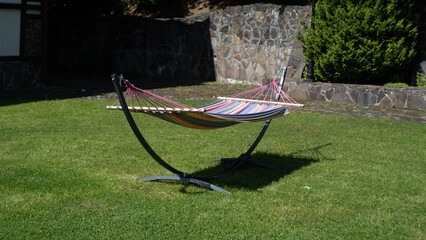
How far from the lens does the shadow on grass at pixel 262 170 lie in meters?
5.38

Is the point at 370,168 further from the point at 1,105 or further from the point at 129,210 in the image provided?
the point at 1,105

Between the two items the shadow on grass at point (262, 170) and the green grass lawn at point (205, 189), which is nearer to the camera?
the green grass lawn at point (205, 189)

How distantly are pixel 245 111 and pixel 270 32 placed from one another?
31.3 ft

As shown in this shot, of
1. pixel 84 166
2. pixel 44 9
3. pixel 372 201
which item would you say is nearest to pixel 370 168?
Result: pixel 372 201

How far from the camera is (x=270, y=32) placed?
14.9 metres

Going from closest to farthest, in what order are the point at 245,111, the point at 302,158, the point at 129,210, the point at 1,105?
the point at 129,210 → the point at 245,111 → the point at 302,158 → the point at 1,105

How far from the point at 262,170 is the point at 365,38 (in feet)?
20.6

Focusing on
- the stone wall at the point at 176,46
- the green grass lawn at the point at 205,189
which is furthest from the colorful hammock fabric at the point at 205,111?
the stone wall at the point at 176,46

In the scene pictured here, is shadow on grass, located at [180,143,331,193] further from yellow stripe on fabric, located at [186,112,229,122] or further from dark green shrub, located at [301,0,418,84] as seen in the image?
dark green shrub, located at [301,0,418,84]

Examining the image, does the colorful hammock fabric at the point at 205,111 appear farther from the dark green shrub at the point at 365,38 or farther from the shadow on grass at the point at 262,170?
the dark green shrub at the point at 365,38

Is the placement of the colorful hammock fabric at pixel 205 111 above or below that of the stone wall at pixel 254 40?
below

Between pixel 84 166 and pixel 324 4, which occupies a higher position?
pixel 324 4

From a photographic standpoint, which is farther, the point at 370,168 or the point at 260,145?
the point at 260,145

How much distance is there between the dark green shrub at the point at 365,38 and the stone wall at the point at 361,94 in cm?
51
